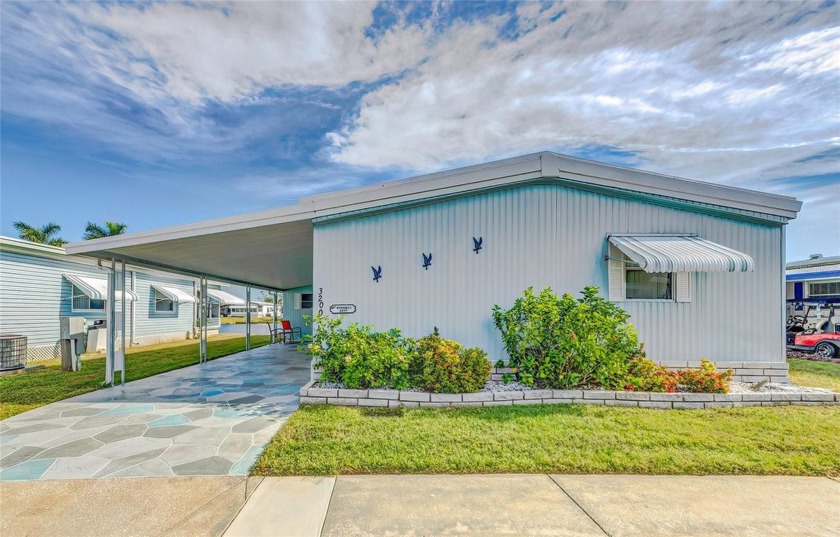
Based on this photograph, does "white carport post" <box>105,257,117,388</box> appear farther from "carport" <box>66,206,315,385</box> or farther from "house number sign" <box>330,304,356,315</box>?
"house number sign" <box>330,304,356,315</box>

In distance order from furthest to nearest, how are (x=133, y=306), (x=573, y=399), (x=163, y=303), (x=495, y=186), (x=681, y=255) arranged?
1. (x=163, y=303)
2. (x=133, y=306)
3. (x=495, y=186)
4. (x=681, y=255)
5. (x=573, y=399)

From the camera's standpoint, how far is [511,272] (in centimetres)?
623

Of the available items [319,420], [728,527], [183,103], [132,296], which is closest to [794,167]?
[728,527]

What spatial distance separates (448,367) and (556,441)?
189cm

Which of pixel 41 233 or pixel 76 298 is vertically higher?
pixel 41 233

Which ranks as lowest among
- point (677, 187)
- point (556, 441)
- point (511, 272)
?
point (556, 441)

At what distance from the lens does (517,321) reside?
5848 millimetres

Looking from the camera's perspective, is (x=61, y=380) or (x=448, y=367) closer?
(x=448, y=367)

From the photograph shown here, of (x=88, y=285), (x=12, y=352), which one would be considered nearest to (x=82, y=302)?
(x=88, y=285)

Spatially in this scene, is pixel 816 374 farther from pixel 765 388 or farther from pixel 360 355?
pixel 360 355

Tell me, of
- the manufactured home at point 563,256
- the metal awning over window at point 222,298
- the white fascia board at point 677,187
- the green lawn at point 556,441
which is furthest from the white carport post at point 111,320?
the metal awning over window at point 222,298

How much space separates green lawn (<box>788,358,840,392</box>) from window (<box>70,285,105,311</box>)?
795 inches

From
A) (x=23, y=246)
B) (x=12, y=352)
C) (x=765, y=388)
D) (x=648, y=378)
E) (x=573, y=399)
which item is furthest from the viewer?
(x=23, y=246)

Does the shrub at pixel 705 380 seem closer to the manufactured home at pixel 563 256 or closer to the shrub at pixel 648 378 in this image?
the shrub at pixel 648 378
